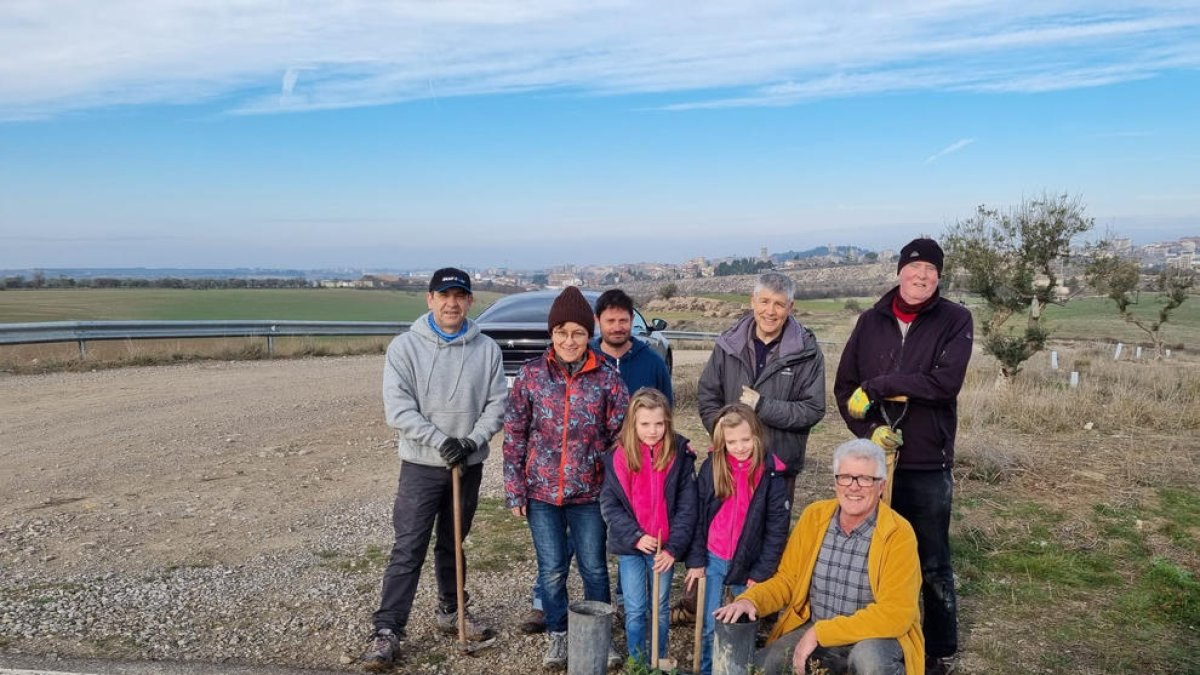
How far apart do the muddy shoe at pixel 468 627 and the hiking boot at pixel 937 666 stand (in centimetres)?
217

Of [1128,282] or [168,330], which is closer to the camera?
[168,330]

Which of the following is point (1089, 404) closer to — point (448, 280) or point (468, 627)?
point (468, 627)

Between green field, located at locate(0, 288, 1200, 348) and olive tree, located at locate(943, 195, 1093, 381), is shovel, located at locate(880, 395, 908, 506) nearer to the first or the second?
olive tree, located at locate(943, 195, 1093, 381)

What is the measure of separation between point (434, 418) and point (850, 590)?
2125 mm

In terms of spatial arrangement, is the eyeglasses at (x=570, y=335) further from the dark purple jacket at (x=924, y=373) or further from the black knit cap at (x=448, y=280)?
the dark purple jacket at (x=924, y=373)

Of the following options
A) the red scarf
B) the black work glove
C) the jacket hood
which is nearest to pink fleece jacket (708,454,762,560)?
the red scarf

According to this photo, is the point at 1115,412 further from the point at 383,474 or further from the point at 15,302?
the point at 15,302

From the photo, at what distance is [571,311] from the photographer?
13.0ft

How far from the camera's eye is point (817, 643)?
3.47 meters

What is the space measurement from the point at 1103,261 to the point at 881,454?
13.7 m

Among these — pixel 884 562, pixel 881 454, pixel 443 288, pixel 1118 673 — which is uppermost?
pixel 443 288

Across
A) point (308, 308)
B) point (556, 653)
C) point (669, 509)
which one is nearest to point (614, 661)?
point (556, 653)

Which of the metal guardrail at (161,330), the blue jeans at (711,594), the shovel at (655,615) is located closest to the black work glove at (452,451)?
the shovel at (655,615)

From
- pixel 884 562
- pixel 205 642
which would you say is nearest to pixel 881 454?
pixel 884 562
